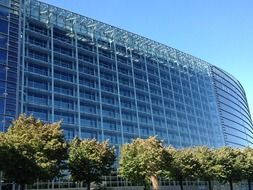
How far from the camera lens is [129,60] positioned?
107 m

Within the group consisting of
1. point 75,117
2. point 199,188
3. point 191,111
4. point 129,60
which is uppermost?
point 129,60

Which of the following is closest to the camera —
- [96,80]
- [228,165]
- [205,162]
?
[205,162]

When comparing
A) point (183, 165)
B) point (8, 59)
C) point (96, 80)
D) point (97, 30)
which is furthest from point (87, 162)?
point (97, 30)

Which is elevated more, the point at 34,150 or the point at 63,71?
the point at 63,71

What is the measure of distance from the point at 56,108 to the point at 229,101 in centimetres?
9265

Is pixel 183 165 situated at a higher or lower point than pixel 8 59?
lower

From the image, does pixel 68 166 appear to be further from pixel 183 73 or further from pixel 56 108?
pixel 183 73

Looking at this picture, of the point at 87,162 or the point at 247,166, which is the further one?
the point at 247,166

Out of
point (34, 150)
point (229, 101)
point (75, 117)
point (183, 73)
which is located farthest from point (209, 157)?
point (229, 101)

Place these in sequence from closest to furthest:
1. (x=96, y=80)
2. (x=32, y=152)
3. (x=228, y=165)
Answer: (x=32, y=152), (x=228, y=165), (x=96, y=80)

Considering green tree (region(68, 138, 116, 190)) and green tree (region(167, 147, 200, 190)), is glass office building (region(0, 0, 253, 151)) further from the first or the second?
green tree (region(167, 147, 200, 190))

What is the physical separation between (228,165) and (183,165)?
1444 centimetres

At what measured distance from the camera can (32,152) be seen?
46.4 meters

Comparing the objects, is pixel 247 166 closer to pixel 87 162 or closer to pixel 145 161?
pixel 145 161
